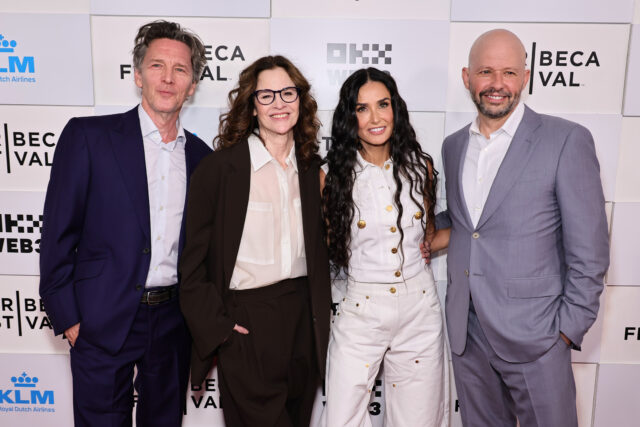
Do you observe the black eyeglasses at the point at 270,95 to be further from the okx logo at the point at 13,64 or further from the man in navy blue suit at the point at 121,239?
the okx logo at the point at 13,64

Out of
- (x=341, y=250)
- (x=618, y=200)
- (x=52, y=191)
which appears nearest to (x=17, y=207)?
(x=52, y=191)

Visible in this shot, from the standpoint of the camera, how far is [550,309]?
6.54 ft

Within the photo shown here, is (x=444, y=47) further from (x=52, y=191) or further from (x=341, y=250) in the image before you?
(x=52, y=191)

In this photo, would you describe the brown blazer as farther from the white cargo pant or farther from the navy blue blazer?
the white cargo pant

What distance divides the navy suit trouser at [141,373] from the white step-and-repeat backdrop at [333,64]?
110cm

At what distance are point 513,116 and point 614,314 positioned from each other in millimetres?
1641

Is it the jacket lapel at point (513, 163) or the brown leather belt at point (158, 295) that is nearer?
the jacket lapel at point (513, 163)

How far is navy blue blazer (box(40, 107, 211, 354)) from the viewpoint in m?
2.06

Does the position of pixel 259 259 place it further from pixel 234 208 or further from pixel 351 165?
pixel 351 165

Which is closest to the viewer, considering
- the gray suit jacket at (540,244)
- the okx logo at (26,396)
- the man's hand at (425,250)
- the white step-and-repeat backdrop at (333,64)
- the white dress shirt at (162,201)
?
the gray suit jacket at (540,244)

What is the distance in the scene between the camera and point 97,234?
212 cm

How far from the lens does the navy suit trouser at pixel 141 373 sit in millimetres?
2127

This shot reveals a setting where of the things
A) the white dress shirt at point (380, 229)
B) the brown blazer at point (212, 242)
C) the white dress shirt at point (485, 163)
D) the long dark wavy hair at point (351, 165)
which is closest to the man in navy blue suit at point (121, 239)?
the brown blazer at point (212, 242)

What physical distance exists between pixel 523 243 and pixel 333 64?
147cm
